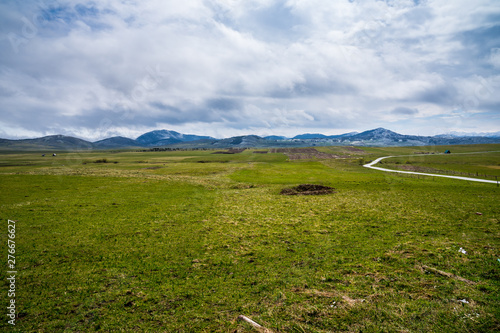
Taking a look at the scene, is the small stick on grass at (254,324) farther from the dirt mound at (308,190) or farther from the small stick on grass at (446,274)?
the dirt mound at (308,190)

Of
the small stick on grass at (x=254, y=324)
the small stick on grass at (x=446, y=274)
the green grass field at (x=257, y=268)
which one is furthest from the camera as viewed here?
the small stick on grass at (x=446, y=274)

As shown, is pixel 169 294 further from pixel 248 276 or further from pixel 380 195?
pixel 380 195

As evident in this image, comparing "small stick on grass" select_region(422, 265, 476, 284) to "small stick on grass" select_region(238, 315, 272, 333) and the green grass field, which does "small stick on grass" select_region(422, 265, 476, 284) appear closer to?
the green grass field

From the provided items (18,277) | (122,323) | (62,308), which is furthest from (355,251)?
(18,277)

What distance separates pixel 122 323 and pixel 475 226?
3066 cm

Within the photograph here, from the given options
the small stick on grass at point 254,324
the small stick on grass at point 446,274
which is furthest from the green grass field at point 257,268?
the small stick on grass at point 254,324

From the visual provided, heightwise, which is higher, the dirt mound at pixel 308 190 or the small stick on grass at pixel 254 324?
the dirt mound at pixel 308 190

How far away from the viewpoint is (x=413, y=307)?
10523 millimetres

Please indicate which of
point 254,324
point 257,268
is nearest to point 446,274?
point 257,268

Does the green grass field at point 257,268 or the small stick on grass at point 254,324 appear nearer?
the small stick on grass at point 254,324

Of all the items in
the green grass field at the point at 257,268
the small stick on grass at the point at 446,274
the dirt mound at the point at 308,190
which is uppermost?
the dirt mound at the point at 308,190

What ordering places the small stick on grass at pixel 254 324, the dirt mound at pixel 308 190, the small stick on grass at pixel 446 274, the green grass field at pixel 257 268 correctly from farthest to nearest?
the dirt mound at pixel 308 190 → the small stick on grass at pixel 446 274 → the green grass field at pixel 257 268 → the small stick on grass at pixel 254 324

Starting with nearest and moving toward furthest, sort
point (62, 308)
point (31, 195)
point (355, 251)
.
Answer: point (62, 308), point (355, 251), point (31, 195)

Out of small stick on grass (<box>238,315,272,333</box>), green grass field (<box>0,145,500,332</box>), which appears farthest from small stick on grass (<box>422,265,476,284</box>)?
small stick on grass (<box>238,315,272,333</box>)
